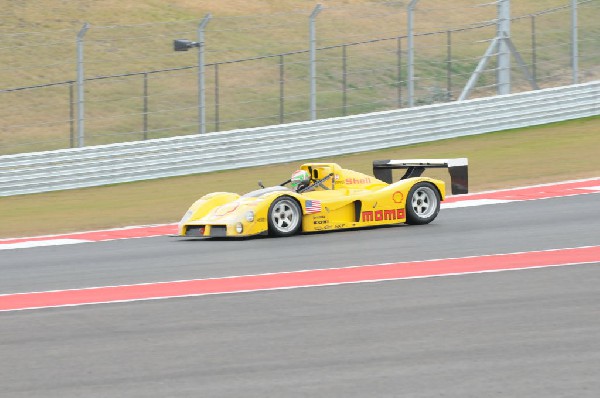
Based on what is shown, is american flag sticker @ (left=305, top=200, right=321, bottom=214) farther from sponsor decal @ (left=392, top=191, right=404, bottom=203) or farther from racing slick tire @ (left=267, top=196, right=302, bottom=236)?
sponsor decal @ (left=392, top=191, right=404, bottom=203)

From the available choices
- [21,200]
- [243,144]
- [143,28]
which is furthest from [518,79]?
[21,200]

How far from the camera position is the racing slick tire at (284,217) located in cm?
1427

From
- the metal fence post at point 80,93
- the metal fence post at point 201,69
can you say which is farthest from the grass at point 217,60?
the metal fence post at point 80,93

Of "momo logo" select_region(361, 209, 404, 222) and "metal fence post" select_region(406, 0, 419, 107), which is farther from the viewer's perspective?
"metal fence post" select_region(406, 0, 419, 107)

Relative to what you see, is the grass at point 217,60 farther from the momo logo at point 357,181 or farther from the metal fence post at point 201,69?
the momo logo at point 357,181

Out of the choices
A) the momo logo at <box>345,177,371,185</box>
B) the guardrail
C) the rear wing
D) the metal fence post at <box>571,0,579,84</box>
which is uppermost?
the metal fence post at <box>571,0,579,84</box>

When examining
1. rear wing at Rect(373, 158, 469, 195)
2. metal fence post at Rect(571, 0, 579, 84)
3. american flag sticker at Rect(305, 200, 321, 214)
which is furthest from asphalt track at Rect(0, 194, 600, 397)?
metal fence post at Rect(571, 0, 579, 84)

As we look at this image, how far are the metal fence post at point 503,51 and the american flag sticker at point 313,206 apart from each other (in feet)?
37.7

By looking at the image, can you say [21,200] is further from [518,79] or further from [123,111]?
[518,79]

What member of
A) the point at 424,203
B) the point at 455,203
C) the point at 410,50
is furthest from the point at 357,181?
the point at 410,50

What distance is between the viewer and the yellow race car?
14250 mm

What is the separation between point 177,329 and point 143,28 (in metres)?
29.2

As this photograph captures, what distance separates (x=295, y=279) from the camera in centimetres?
1134

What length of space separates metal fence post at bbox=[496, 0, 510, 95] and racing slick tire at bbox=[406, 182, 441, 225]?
416 inches
